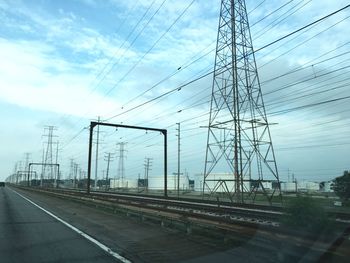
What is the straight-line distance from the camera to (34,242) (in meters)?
14.5

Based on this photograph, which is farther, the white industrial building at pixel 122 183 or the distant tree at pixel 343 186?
the white industrial building at pixel 122 183

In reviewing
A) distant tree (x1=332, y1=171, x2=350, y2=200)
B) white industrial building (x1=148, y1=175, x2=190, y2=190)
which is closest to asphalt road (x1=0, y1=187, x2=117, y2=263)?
→ distant tree (x1=332, y1=171, x2=350, y2=200)

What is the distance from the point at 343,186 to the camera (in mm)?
41906

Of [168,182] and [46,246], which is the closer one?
[46,246]

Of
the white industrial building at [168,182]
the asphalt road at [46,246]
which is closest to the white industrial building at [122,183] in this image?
the white industrial building at [168,182]

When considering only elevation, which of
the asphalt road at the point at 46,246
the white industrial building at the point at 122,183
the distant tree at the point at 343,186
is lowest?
the asphalt road at the point at 46,246

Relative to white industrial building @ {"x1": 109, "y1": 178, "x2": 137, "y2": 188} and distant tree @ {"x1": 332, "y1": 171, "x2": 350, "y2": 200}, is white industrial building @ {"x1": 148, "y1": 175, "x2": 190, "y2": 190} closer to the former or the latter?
white industrial building @ {"x1": 109, "y1": 178, "x2": 137, "y2": 188}

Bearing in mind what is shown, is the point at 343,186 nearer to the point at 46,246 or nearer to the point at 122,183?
the point at 46,246

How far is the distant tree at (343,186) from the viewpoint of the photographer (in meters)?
39.1

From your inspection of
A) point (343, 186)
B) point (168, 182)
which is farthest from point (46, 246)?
point (168, 182)

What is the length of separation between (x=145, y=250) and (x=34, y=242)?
3.87 m

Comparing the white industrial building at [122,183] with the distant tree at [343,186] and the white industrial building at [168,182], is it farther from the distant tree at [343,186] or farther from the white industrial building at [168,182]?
the distant tree at [343,186]

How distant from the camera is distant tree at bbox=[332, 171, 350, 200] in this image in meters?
39.1

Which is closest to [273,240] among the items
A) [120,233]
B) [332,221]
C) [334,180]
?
[332,221]
